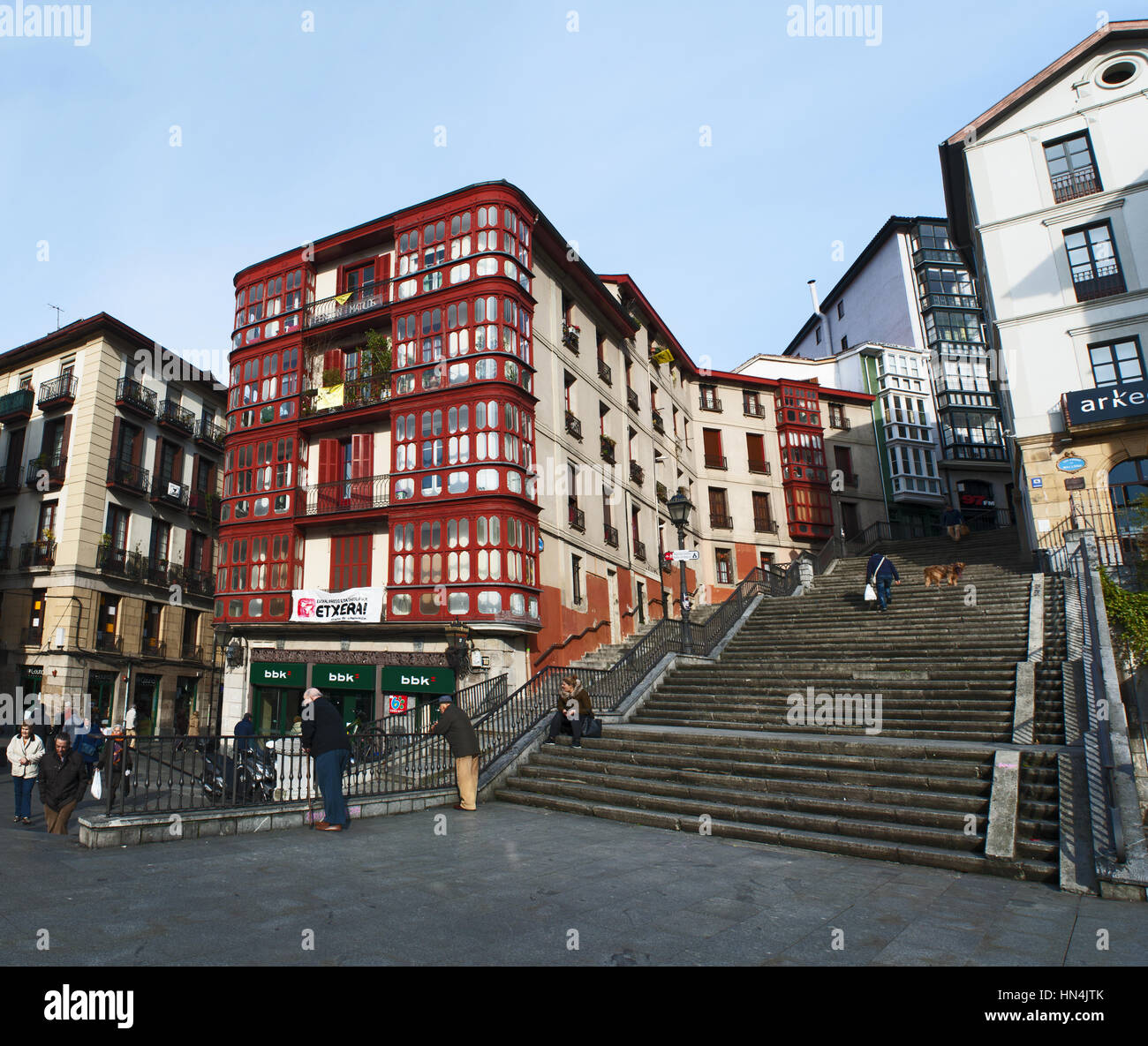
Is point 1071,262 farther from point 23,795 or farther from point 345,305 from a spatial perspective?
point 23,795

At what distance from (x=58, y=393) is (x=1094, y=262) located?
118 feet

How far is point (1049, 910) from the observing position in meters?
6.02

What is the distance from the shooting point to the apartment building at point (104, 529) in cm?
2616

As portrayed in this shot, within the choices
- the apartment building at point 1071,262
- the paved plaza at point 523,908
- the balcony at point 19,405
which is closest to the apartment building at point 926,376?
the apartment building at point 1071,262

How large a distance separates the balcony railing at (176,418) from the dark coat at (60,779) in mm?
23626

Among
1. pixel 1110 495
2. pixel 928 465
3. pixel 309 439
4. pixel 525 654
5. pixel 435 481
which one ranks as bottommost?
pixel 525 654

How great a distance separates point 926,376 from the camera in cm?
4438

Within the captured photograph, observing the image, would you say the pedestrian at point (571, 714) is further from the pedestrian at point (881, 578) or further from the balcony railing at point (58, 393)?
the balcony railing at point (58, 393)

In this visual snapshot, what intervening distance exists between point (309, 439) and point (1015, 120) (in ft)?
82.2

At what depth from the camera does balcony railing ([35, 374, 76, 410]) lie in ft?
92.5
